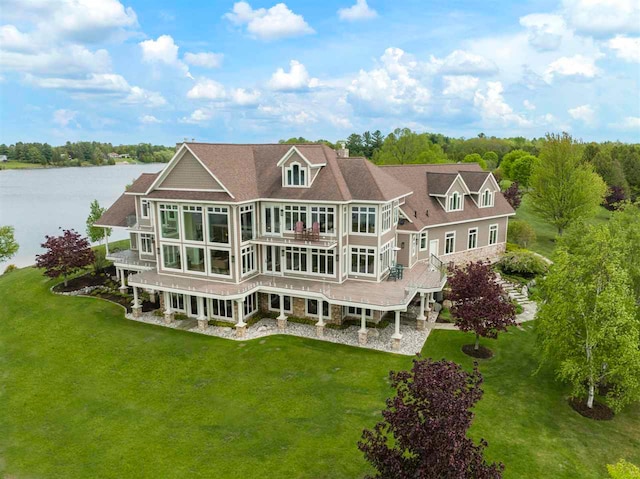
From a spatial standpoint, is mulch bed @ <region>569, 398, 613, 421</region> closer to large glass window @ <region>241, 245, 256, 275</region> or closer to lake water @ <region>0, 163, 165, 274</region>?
large glass window @ <region>241, 245, 256, 275</region>

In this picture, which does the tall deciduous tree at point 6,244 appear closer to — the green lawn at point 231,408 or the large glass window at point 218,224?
the green lawn at point 231,408

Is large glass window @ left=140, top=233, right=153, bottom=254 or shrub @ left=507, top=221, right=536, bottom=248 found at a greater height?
large glass window @ left=140, top=233, right=153, bottom=254

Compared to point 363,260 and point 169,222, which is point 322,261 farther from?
point 169,222

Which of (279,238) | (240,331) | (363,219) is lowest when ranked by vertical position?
(240,331)

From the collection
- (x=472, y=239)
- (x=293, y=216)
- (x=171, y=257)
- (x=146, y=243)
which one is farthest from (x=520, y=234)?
(x=146, y=243)

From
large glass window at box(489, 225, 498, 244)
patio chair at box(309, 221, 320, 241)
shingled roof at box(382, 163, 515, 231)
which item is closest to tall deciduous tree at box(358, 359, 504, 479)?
patio chair at box(309, 221, 320, 241)

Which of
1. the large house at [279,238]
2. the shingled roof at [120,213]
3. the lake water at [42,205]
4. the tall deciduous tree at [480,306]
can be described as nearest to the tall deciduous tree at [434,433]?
the tall deciduous tree at [480,306]
